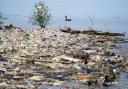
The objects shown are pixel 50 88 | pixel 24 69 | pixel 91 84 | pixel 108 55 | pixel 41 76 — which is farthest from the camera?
pixel 108 55

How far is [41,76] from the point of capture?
14.8 meters

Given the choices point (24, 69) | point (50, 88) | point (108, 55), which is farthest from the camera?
point (108, 55)

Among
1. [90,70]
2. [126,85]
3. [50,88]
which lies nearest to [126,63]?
[90,70]

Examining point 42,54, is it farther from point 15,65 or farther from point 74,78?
point 74,78

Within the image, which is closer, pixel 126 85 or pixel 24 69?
pixel 126 85

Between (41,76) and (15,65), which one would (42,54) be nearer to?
(15,65)

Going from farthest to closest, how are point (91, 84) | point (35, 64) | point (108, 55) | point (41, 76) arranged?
point (108, 55)
point (35, 64)
point (41, 76)
point (91, 84)

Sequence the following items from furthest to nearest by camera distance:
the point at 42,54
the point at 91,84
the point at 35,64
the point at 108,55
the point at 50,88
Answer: the point at 108,55
the point at 42,54
the point at 35,64
the point at 91,84
the point at 50,88

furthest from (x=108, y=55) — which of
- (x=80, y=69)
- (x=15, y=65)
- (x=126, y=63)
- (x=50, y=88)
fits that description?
(x=50, y=88)

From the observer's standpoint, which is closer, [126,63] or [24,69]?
[24,69]

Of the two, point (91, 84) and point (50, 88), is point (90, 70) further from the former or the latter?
point (50, 88)

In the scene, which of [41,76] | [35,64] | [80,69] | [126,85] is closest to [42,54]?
[35,64]

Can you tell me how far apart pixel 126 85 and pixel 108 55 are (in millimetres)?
8116

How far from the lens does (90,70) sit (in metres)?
16.6
